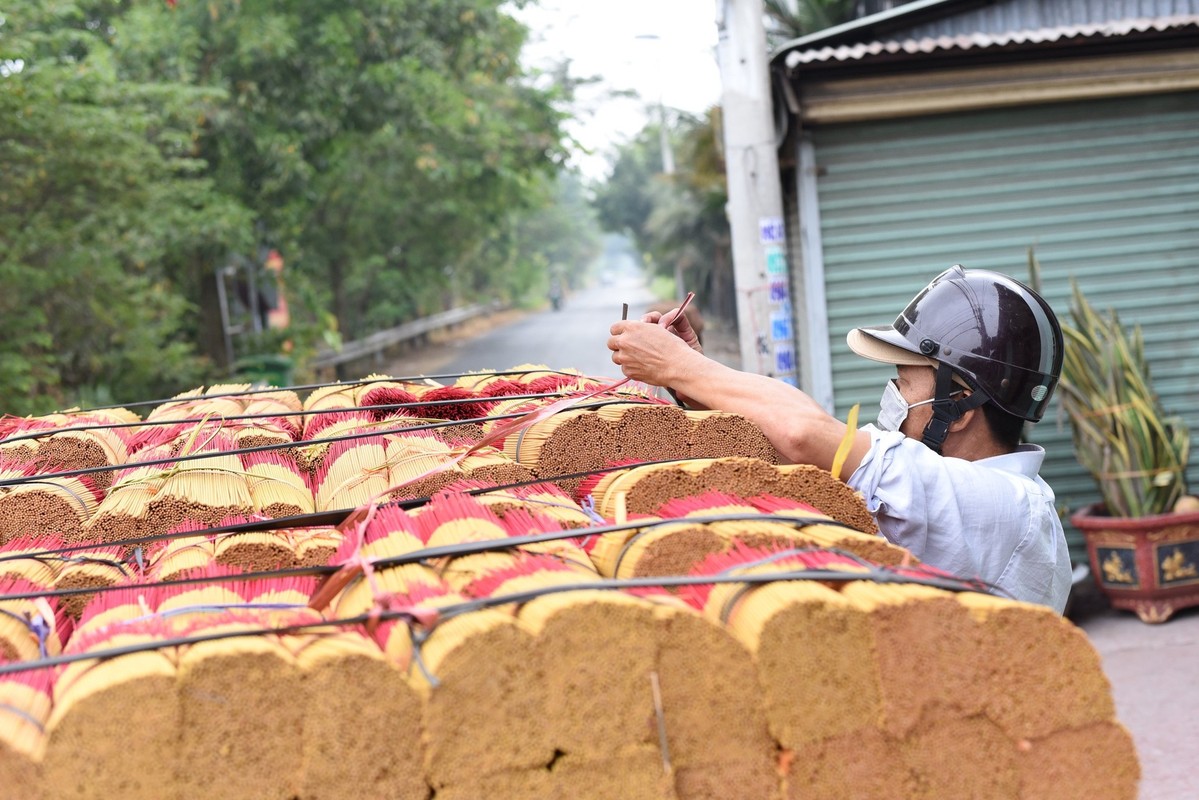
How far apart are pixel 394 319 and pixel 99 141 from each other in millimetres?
20147

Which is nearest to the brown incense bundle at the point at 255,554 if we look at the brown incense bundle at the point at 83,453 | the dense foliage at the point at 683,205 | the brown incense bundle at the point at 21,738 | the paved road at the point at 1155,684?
the brown incense bundle at the point at 21,738

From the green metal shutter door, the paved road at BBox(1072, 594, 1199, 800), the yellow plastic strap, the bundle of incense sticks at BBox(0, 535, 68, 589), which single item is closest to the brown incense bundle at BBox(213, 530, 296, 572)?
the bundle of incense sticks at BBox(0, 535, 68, 589)

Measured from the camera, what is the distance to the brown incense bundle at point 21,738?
150 cm

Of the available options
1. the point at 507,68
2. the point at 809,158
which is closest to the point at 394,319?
the point at 507,68

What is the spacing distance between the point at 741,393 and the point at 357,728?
1390mm

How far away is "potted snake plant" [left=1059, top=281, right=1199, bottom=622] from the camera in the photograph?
6703mm

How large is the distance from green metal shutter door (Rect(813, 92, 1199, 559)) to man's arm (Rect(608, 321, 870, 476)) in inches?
207

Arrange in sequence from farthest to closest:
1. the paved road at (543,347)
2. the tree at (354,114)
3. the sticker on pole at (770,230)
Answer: the paved road at (543,347)
the tree at (354,114)
the sticker on pole at (770,230)

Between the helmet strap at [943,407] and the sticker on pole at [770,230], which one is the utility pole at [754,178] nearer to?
the sticker on pole at [770,230]

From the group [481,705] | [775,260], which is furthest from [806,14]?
[481,705]

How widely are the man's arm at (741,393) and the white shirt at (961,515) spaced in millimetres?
78

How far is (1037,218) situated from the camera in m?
7.87

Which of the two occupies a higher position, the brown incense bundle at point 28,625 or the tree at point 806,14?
the tree at point 806,14

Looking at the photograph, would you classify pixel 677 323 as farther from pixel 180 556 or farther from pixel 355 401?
pixel 180 556
